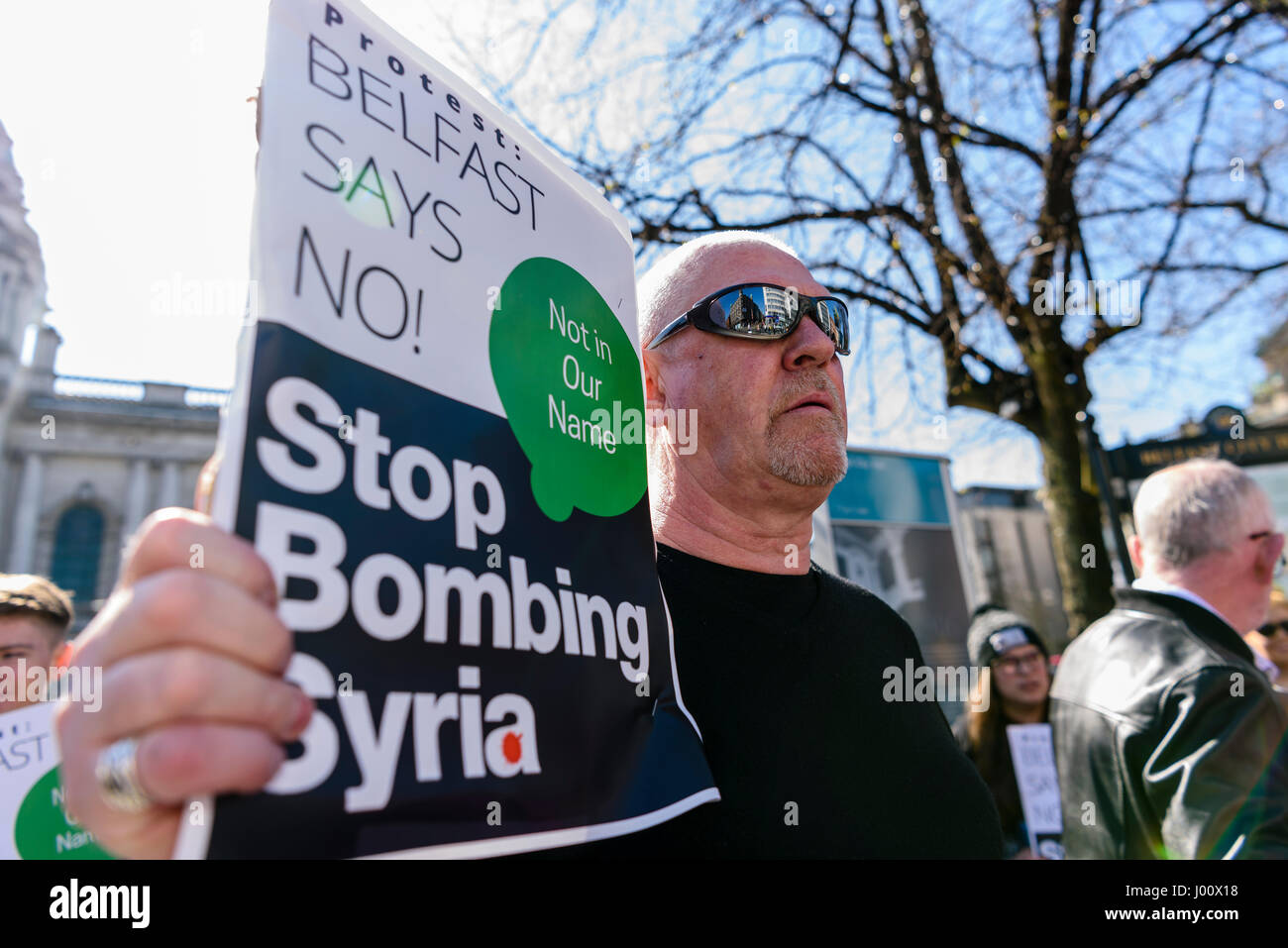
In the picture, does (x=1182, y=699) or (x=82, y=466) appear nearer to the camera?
(x=1182, y=699)

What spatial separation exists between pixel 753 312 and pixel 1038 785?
289 centimetres

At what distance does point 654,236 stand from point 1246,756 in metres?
4.77

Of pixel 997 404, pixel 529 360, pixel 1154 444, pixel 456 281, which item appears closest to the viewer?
pixel 456 281

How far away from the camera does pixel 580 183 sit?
4.63 feet

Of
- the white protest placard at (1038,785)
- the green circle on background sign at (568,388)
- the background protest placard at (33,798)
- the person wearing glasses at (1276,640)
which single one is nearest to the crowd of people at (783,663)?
the green circle on background sign at (568,388)

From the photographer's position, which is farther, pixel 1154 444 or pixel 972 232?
pixel 972 232

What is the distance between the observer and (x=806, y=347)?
1645mm

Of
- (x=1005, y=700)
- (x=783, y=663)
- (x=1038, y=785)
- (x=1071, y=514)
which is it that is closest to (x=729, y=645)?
(x=783, y=663)

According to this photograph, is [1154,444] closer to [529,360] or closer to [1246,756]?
[1246,756]

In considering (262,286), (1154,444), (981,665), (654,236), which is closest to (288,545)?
(262,286)

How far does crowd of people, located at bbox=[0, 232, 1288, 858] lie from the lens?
1.90 ft

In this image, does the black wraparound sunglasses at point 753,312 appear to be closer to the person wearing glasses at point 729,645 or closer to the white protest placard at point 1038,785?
the person wearing glasses at point 729,645

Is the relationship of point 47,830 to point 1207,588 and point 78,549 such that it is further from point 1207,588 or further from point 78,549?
point 78,549

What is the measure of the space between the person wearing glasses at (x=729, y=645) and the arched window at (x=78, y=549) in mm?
30559
